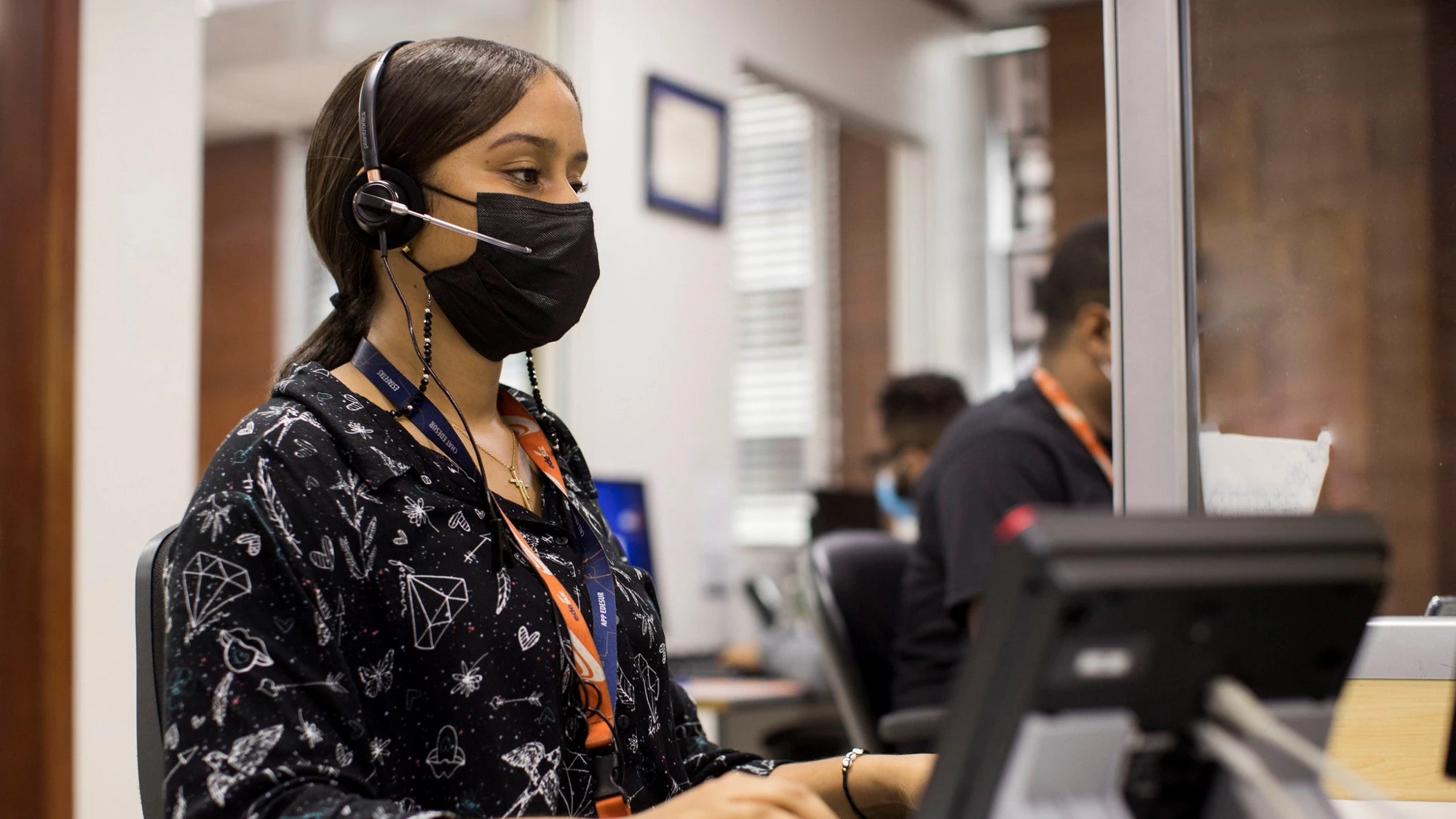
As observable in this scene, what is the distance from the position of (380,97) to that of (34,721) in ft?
5.78

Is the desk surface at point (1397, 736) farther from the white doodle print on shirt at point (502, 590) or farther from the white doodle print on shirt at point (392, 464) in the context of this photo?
the white doodle print on shirt at point (392, 464)

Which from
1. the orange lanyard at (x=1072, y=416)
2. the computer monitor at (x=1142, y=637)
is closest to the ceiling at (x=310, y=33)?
the orange lanyard at (x=1072, y=416)

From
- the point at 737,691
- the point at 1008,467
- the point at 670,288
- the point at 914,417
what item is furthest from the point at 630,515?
the point at 1008,467

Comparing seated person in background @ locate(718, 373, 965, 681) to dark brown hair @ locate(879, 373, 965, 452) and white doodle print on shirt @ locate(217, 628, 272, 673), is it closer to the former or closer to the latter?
dark brown hair @ locate(879, 373, 965, 452)

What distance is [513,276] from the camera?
1.28 metres

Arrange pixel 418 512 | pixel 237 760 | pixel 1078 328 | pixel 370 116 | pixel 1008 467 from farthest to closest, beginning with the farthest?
pixel 1078 328 < pixel 1008 467 < pixel 370 116 < pixel 418 512 < pixel 237 760

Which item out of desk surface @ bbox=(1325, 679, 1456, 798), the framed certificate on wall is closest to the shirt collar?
desk surface @ bbox=(1325, 679, 1456, 798)

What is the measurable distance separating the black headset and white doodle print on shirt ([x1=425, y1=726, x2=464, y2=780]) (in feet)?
1.42

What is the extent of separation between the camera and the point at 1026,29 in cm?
542

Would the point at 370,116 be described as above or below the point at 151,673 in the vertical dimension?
above

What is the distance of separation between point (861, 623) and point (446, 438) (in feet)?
5.00

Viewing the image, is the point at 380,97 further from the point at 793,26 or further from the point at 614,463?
the point at 793,26

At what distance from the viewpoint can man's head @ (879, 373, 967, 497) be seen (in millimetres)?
4098

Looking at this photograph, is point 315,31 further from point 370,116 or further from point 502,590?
point 502,590
